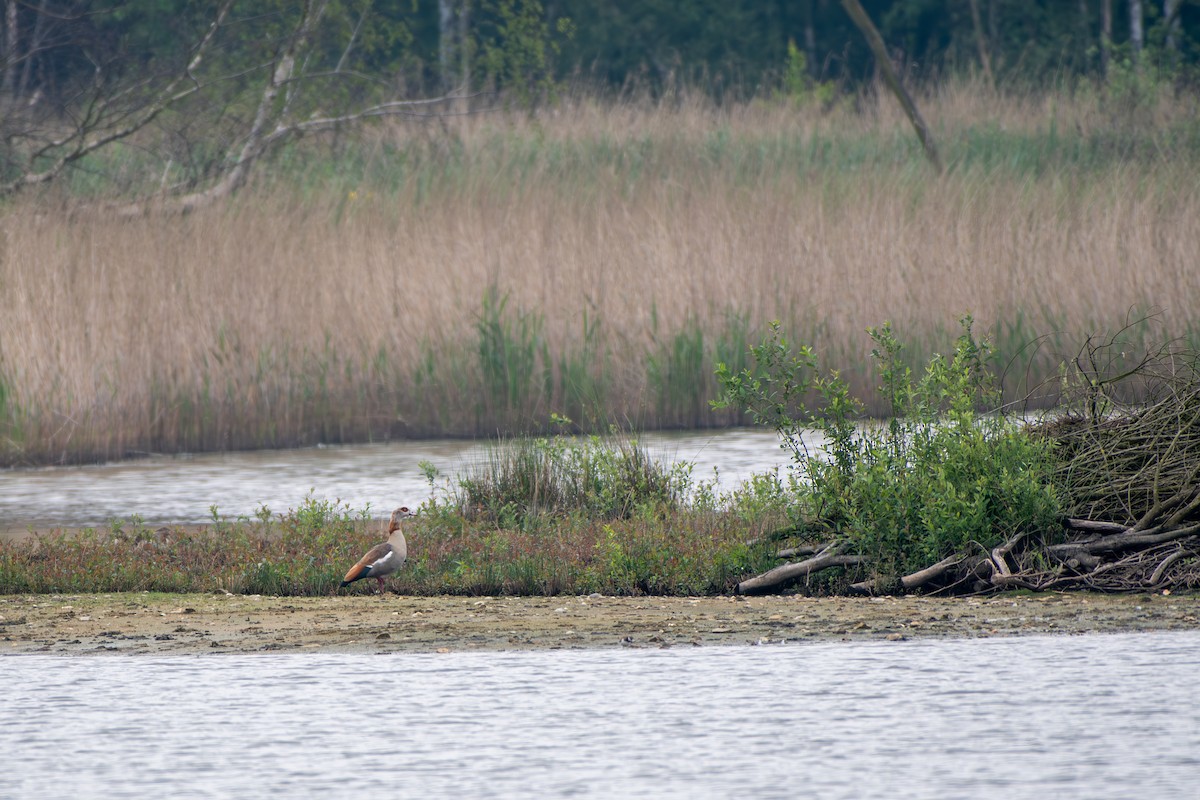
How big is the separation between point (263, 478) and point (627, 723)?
A: 6483mm

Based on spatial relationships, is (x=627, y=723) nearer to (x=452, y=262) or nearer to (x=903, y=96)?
(x=452, y=262)

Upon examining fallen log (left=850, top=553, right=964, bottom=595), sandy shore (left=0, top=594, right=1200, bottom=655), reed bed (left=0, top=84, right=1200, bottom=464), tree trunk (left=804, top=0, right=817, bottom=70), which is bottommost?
sandy shore (left=0, top=594, right=1200, bottom=655)

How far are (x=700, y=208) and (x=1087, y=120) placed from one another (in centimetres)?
775

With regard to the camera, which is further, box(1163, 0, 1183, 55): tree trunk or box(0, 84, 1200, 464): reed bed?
box(1163, 0, 1183, 55): tree trunk

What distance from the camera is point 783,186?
54.6 feet

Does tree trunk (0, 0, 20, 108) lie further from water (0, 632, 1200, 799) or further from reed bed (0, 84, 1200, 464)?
water (0, 632, 1200, 799)

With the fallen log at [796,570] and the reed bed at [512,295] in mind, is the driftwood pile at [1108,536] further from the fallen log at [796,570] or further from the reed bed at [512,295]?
the reed bed at [512,295]

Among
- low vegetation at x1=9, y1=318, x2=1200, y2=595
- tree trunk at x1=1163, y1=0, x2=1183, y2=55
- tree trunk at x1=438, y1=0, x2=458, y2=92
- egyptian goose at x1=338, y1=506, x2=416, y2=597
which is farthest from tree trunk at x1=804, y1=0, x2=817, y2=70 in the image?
egyptian goose at x1=338, y1=506, x2=416, y2=597

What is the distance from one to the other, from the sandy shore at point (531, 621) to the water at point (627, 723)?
185mm

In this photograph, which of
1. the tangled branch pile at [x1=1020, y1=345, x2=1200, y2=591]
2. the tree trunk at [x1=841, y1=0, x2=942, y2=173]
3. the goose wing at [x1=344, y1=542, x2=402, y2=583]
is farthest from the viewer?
the tree trunk at [x1=841, y1=0, x2=942, y2=173]

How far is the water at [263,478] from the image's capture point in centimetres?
1094

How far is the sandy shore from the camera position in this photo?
24.2 ft

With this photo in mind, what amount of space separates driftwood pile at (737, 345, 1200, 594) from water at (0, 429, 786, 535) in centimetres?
234

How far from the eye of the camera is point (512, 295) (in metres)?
14.5
